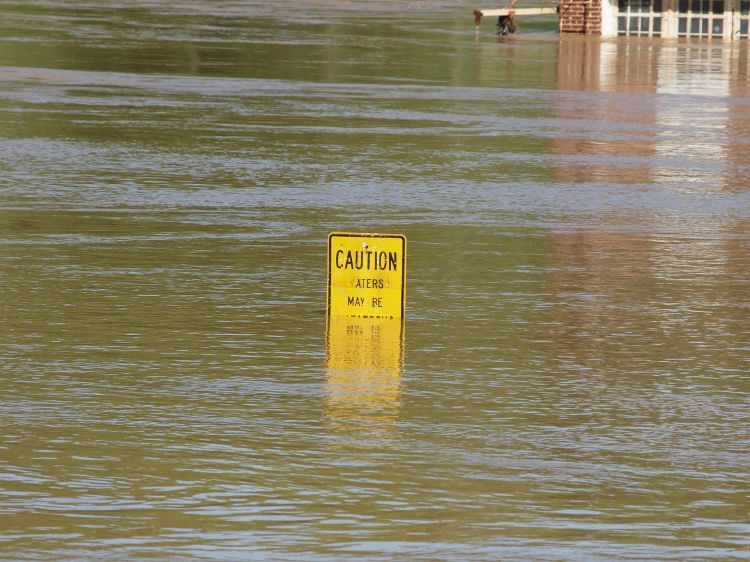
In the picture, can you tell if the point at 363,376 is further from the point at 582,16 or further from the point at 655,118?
the point at 582,16

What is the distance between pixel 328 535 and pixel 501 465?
43.4 inches

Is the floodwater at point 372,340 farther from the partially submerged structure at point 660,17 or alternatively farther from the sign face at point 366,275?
the partially submerged structure at point 660,17

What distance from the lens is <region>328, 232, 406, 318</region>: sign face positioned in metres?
8.92

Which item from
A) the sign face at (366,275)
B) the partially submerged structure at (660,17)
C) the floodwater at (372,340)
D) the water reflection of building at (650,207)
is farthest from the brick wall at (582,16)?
the sign face at (366,275)

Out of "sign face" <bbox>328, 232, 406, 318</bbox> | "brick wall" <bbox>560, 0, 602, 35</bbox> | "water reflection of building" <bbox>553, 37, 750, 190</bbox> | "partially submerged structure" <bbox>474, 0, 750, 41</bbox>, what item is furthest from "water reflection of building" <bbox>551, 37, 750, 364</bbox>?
"brick wall" <bbox>560, 0, 602, 35</bbox>

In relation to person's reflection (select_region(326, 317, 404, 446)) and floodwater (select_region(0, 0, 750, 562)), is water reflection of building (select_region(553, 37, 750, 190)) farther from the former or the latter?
person's reflection (select_region(326, 317, 404, 446))

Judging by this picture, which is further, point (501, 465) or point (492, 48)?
point (492, 48)

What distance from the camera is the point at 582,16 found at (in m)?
43.0

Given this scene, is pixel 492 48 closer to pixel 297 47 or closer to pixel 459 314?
pixel 297 47

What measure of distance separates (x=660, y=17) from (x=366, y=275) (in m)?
35.3

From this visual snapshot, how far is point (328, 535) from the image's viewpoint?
18.7 feet

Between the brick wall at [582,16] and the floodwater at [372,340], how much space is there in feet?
Result: 72.5

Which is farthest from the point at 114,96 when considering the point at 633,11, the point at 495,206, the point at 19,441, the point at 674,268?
the point at 633,11

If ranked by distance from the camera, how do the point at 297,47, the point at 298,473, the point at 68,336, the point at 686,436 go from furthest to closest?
the point at 297,47
the point at 68,336
the point at 686,436
the point at 298,473
